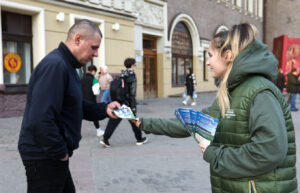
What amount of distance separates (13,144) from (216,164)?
5.93 metres

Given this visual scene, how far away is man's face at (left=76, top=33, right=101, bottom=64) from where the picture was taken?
2.26m

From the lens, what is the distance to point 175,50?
20.4m

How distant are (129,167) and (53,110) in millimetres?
3274

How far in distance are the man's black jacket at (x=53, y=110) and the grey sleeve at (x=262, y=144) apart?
1058 mm

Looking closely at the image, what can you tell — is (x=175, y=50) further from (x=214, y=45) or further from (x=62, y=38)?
(x=214, y=45)

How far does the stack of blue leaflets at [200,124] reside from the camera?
5.62 ft

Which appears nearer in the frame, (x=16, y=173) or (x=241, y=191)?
(x=241, y=191)

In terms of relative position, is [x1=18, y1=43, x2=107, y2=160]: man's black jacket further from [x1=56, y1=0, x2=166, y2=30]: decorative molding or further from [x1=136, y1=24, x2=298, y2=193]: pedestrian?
[x1=56, y1=0, x2=166, y2=30]: decorative molding

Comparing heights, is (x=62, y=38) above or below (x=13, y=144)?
above

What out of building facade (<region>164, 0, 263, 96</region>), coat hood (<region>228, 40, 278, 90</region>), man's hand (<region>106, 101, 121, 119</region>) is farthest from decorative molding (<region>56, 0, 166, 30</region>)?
coat hood (<region>228, 40, 278, 90</region>)

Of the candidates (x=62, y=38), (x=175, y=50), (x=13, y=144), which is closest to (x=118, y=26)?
(x=62, y=38)

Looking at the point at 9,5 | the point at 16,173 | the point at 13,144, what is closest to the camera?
the point at 16,173

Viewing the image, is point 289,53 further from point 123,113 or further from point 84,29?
point 84,29

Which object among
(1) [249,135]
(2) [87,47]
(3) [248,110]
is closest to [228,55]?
(3) [248,110]
